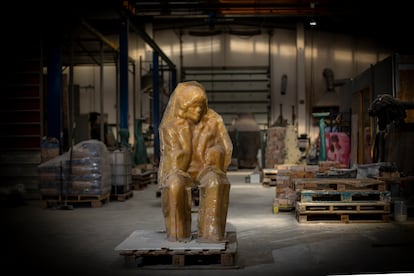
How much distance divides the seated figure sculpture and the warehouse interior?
36cm

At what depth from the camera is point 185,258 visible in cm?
A: 536

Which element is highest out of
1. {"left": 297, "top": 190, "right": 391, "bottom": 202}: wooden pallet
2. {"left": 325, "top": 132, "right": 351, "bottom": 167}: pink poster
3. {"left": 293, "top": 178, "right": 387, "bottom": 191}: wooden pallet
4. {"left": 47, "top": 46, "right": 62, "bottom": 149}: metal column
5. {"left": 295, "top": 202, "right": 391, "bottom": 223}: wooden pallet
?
{"left": 47, "top": 46, "right": 62, "bottom": 149}: metal column

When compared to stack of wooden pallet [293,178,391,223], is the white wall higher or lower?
higher

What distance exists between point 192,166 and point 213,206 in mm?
569

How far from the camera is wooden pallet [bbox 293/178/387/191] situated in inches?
314

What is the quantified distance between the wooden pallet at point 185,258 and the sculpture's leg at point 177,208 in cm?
25

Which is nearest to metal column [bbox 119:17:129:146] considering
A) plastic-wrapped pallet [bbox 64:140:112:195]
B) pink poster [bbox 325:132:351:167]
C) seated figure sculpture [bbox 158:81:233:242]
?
plastic-wrapped pallet [bbox 64:140:112:195]

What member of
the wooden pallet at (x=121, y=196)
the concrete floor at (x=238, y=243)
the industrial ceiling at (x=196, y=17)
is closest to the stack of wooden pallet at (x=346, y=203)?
the concrete floor at (x=238, y=243)

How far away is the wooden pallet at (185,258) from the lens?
5059mm

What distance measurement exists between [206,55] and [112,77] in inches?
179

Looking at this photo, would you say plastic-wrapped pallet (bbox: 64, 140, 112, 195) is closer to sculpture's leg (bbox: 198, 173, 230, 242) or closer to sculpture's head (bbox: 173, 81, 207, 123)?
sculpture's head (bbox: 173, 81, 207, 123)

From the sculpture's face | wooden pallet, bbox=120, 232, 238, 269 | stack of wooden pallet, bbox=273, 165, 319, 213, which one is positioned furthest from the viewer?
stack of wooden pallet, bbox=273, 165, 319, 213

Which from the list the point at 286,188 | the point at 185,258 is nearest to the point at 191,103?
the point at 185,258

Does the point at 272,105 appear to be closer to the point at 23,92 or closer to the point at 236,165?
the point at 236,165
